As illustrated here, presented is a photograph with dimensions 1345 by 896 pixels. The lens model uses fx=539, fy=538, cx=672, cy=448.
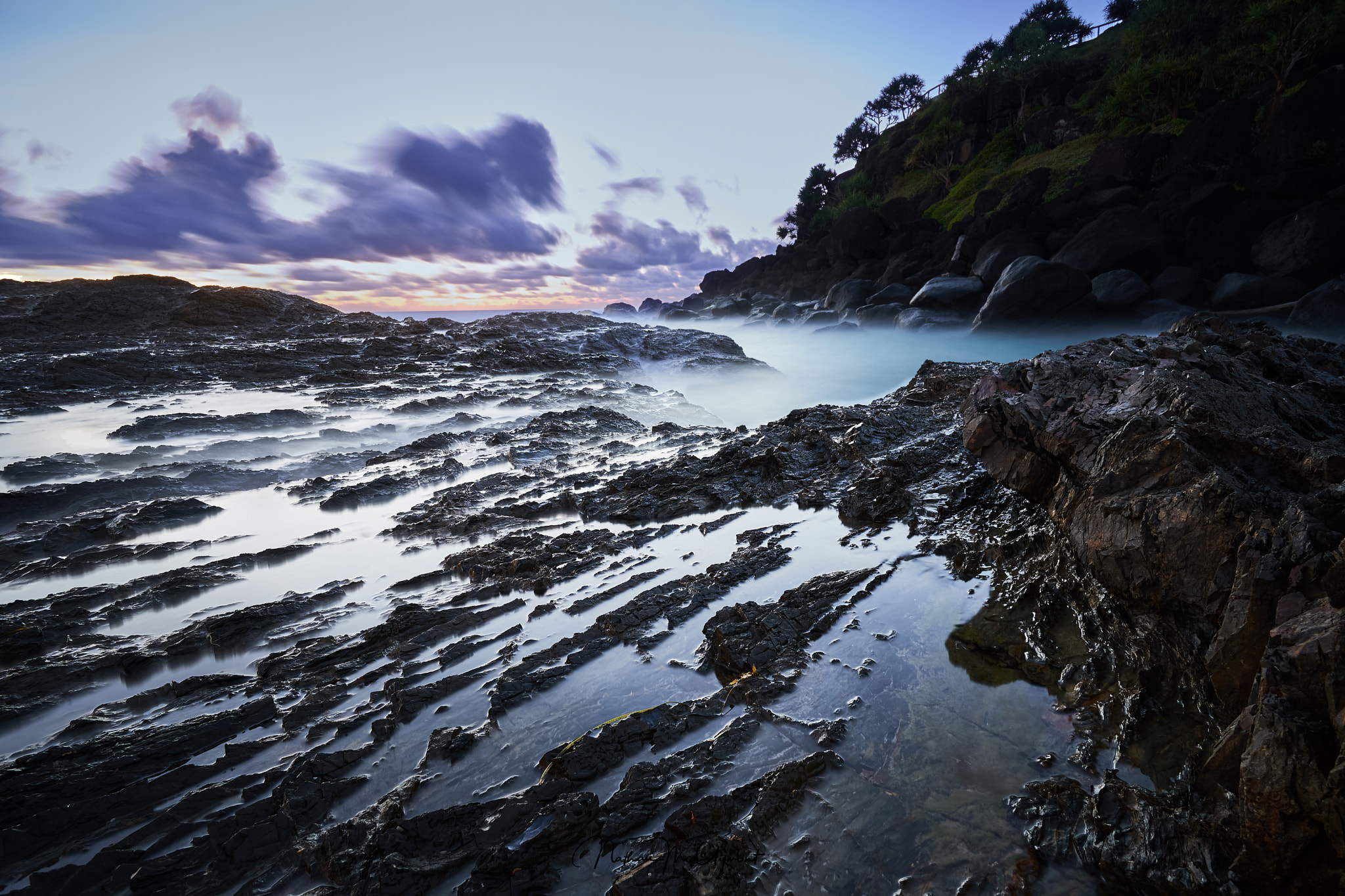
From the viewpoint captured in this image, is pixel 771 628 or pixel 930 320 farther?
pixel 930 320

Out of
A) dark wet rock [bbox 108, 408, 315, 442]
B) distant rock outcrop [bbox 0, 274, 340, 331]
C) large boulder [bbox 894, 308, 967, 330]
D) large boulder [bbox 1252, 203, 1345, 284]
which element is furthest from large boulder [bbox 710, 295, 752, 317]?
dark wet rock [bbox 108, 408, 315, 442]

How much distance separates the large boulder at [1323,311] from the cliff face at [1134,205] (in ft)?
5.19

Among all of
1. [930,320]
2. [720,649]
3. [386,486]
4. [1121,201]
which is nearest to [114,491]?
[386,486]

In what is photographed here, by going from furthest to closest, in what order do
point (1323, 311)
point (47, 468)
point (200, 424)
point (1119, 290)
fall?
point (1119, 290)
point (1323, 311)
point (200, 424)
point (47, 468)

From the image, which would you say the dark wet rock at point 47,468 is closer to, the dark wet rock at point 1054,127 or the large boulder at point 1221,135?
the large boulder at point 1221,135

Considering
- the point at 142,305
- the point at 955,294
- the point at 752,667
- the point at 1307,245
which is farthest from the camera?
the point at 955,294

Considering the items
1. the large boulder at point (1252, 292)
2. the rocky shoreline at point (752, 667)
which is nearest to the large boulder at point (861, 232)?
the large boulder at point (1252, 292)

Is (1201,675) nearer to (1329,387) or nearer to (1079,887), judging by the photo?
(1079,887)

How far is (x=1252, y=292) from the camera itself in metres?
20.1

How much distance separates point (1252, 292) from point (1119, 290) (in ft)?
12.9

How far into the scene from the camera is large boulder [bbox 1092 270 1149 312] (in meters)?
22.5

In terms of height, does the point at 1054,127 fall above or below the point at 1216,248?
above

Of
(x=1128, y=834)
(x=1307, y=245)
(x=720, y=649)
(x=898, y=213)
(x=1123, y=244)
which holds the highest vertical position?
(x=898, y=213)

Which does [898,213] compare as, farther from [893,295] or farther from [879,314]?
[879,314]
